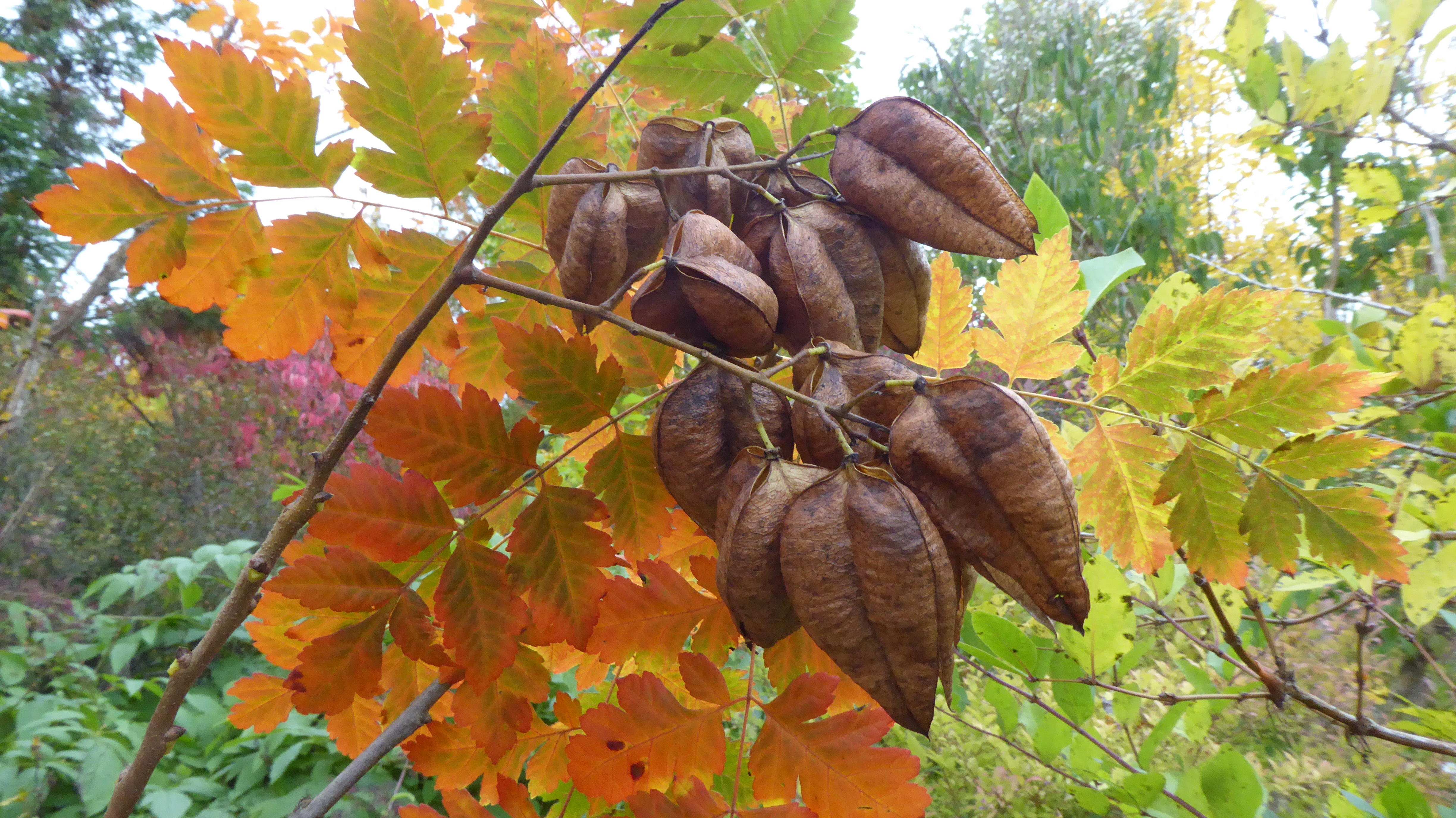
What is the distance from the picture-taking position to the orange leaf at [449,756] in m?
0.84

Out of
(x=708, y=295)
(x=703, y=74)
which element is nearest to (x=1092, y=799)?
(x=708, y=295)

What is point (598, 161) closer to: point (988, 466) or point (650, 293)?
point (650, 293)

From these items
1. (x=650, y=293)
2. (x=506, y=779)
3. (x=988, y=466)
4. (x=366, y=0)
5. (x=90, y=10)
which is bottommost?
(x=506, y=779)

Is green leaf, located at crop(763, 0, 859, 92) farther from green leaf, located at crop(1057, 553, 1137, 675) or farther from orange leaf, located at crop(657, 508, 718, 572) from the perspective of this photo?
green leaf, located at crop(1057, 553, 1137, 675)

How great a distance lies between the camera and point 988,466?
0.53 meters

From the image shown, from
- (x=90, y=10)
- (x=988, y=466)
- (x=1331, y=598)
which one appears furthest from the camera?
(x=90, y=10)

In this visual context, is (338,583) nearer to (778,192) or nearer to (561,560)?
(561,560)

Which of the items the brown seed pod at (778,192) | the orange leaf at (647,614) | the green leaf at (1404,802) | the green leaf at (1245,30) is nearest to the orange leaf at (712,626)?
the orange leaf at (647,614)

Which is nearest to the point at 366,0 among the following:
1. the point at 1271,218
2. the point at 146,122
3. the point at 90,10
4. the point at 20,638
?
the point at 146,122

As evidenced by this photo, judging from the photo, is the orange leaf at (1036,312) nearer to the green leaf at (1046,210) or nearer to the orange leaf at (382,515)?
the green leaf at (1046,210)

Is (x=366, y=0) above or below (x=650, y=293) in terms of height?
above

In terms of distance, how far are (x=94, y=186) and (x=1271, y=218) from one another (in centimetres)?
626

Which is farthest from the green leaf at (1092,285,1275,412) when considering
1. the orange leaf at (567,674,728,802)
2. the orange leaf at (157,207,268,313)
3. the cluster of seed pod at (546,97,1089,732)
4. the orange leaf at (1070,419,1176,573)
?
the orange leaf at (157,207,268,313)

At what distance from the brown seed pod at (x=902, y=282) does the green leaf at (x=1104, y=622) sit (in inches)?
18.3
